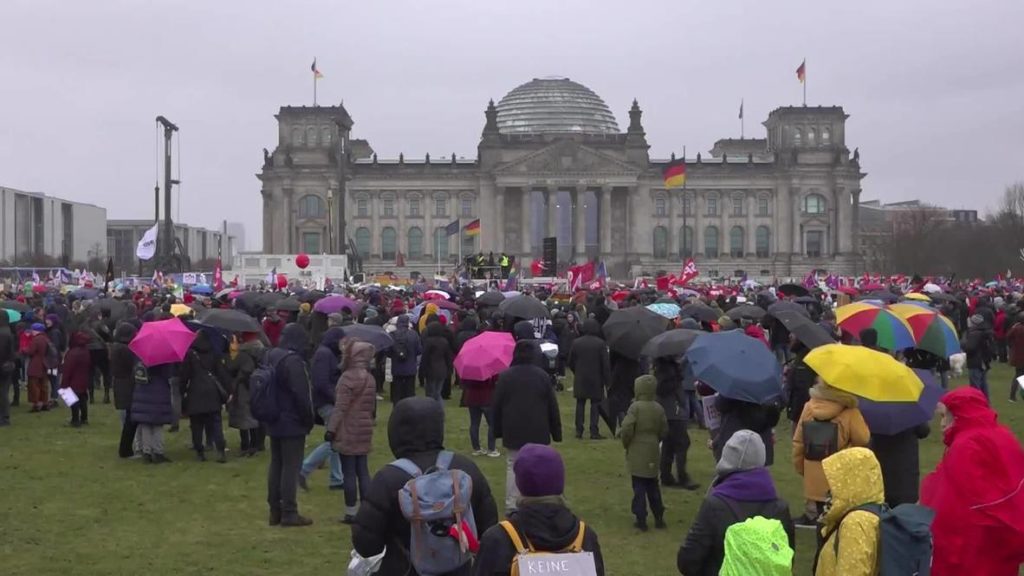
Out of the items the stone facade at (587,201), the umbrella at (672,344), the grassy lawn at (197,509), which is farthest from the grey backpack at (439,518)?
the stone facade at (587,201)

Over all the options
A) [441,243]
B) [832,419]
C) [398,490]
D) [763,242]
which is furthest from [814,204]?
[398,490]

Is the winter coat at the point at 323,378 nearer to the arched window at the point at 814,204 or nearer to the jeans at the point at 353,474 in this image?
the jeans at the point at 353,474

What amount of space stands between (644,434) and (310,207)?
86847mm

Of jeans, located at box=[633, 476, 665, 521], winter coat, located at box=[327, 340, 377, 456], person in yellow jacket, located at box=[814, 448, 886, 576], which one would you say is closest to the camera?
person in yellow jacket, located at box=[814, 448, 886, 576]

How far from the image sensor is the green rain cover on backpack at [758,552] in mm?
5215

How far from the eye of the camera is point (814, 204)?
3799 inches

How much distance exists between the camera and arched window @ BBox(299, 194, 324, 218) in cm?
9544

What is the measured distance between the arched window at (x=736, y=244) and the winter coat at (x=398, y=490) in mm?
92960

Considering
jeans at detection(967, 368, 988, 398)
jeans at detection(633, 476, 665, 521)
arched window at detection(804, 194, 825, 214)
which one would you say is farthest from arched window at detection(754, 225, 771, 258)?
jeans at detection(633, 476, 665, 521)

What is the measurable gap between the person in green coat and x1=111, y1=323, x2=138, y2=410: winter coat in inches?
289

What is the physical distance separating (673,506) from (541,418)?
7.46 ft

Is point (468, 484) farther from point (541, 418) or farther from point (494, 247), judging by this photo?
point (494, 247)

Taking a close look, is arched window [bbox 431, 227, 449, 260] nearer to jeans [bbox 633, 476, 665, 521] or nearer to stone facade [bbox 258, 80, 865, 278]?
stone facade [bbox 258, 80, 865, 278]

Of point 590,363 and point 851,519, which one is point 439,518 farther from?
point 590,363
